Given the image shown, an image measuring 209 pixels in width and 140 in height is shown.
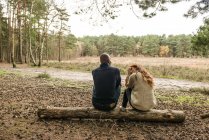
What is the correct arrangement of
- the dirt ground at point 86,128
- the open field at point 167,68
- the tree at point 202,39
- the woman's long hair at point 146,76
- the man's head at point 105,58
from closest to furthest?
the dirt ground at point 86,128, the man's head at point 105,58, the woman's long hair at point 146,76, the tree at point 202,39, the open field at point 167,68

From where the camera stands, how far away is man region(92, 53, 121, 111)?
8.58 metres

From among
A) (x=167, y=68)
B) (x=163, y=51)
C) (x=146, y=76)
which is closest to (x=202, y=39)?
(x=146, y=76)

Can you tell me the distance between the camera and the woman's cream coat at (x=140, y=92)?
28.5ft

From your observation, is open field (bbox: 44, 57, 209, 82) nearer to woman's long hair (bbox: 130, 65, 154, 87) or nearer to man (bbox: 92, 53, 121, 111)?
woman's long hair (bbox: 130, 65, 154, 87)

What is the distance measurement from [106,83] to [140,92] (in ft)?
3.27

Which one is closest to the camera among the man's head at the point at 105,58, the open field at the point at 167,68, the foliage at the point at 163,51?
the man's head at the point at 105,58

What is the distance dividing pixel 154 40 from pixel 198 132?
127 metres

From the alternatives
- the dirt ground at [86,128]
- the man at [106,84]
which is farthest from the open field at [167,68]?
the man at [106,84]

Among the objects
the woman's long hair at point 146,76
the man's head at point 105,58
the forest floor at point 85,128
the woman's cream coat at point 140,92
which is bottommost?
the forest floor at point 85,128

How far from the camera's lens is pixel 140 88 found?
8680 millimetres

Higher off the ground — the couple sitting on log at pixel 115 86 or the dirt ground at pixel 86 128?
the couple sitting on log at pixel 115 86

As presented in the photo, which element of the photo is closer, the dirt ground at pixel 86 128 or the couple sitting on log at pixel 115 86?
the dirt ground at pixel 86 128

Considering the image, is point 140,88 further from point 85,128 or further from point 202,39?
point 202,39

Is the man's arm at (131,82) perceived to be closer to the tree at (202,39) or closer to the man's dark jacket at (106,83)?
the man's dark jacket at (106,83)
